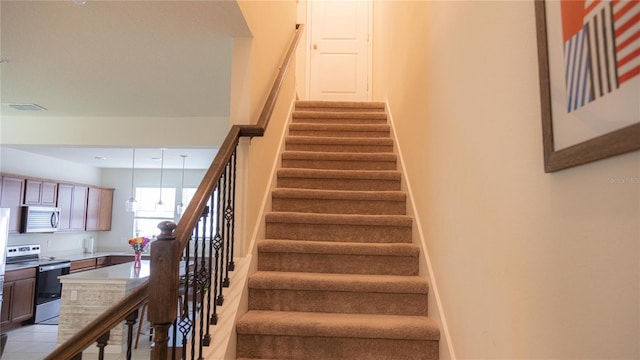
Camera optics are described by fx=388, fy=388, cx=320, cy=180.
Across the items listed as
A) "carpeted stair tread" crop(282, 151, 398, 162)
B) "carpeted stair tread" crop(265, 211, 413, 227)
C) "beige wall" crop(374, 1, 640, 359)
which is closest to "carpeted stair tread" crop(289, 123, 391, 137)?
"carpeted stair tread" crop(282, 151, 398, 162)

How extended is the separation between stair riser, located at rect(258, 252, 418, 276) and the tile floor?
2.72m

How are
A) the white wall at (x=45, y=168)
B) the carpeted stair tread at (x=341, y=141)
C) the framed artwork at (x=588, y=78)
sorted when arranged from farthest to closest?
the white wall at (x=45, y=168) → the carpeted stair tread at (x=341, y=141) → the framed artwork at (x=588, y=78)

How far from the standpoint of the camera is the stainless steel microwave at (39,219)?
5961 mm

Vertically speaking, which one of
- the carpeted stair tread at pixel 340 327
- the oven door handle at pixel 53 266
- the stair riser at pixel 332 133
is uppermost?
the stair riser at pixel 332 133

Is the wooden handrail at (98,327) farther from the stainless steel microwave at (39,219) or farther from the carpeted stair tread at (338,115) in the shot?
the stainless steel microwave at (39,219)

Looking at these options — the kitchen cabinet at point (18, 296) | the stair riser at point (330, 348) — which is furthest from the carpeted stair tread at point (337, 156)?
the kitchen cabinet at point (18, 296)

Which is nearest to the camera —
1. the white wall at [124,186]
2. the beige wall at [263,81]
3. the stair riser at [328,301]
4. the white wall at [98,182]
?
the stair riser at [328,301]

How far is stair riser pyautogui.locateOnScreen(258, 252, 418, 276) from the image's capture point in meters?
2.46

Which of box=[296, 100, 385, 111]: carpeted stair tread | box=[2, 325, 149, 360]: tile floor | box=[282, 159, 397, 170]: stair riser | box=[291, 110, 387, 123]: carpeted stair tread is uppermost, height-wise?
box=[296, 100, 385, 111]: carpeted stair tread

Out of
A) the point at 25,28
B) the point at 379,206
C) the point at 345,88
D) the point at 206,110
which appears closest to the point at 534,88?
the point at 379,206

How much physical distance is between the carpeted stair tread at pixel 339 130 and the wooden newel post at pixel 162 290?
9.54 ft

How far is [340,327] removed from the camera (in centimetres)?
197

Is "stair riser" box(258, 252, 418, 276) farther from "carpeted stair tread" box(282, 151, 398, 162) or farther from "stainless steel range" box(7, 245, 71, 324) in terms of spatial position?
"stainless steel range" box(7, 245, 71, 324)

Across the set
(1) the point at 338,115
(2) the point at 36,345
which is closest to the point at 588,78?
(1) the point at 338,115
